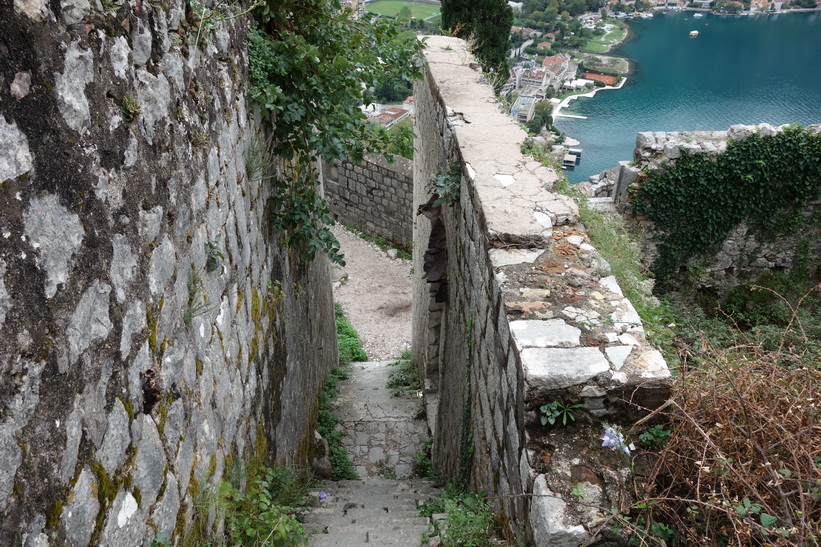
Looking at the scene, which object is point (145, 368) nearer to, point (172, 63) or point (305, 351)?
point (172, 63)

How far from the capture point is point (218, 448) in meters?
2.37

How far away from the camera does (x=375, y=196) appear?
12188 mm

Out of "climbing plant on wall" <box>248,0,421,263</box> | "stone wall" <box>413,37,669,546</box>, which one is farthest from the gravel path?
"climbing plant on wall" <box>248,0,421,263</box>

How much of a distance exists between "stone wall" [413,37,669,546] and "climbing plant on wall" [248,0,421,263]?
79cm

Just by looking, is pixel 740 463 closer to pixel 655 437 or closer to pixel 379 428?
pixel 655 437

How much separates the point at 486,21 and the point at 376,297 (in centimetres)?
545

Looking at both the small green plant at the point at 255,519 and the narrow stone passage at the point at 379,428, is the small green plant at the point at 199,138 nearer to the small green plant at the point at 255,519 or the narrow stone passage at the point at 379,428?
the small green plant at the point at 255,519

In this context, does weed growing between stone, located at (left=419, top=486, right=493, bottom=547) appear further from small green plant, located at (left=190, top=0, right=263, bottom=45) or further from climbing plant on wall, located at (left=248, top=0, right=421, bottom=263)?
small green plant, located at (left=190, top=0, right=263, bottom=45)

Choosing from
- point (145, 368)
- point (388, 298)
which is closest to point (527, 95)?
point (388, 298)

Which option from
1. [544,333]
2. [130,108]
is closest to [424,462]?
[544,333]

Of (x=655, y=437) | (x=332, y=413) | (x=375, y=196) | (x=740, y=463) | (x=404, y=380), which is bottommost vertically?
(x=404, y=380)

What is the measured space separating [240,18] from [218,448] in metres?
2.09

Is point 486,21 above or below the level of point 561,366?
above

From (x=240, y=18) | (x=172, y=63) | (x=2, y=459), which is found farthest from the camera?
(x=240, y=18)
